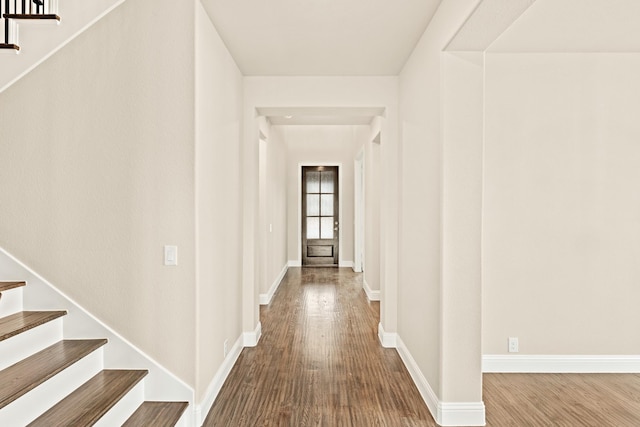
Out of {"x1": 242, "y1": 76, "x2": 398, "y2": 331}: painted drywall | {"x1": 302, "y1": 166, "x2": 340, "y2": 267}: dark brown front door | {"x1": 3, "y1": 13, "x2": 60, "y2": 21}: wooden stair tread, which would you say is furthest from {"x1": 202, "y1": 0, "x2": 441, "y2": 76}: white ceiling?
{"x1": 302, "y1": 166, "x2": 340, "y2": 267}: dark brown front door

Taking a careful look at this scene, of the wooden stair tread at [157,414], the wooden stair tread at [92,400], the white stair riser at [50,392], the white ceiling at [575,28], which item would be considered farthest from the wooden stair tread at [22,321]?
the white ceiling at [575,28]

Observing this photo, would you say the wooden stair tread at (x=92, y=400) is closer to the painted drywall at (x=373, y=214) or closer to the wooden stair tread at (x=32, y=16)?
the wooden stair tread at (x=32, y=16)

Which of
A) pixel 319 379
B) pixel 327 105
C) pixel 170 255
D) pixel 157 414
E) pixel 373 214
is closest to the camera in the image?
pixel 157 414

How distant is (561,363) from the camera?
346 centimetres

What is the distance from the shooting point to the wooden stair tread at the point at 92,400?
1.96m

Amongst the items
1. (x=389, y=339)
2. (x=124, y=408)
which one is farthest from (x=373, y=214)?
(x=124, y=408)

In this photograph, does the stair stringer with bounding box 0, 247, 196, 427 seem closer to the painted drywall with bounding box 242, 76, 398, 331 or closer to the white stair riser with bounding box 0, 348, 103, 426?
the white stair riser with bounding box 0, 348, 103, 426

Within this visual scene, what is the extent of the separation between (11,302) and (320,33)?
270 centimetres

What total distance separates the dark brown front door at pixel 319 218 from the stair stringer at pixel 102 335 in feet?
23.0

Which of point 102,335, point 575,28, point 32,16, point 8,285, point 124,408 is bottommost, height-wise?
point 124,408

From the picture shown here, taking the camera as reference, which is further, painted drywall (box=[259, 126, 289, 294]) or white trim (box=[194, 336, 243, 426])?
painted drywall (box=[259, 126, 289, 294])

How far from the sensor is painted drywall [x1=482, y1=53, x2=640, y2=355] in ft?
11.3

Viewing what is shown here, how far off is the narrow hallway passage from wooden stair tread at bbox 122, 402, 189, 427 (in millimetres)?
272

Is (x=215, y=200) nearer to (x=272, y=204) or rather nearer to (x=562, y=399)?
(x=562, y=399)
